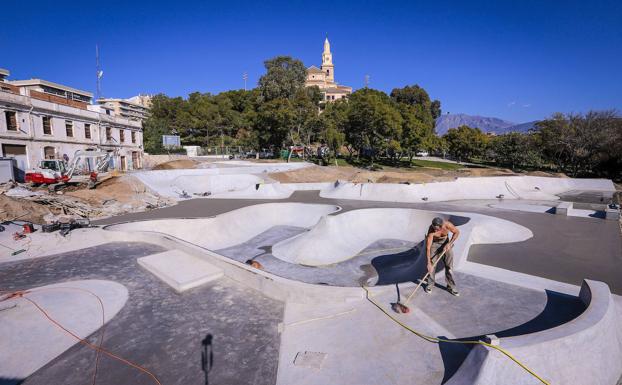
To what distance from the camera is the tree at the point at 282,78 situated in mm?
63066

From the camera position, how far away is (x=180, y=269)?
9539 millimetres

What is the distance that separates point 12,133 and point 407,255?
3411 cm

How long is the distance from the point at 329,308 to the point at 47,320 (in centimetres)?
672

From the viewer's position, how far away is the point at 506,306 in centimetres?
623

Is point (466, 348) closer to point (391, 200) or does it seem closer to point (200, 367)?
point (200, 367)

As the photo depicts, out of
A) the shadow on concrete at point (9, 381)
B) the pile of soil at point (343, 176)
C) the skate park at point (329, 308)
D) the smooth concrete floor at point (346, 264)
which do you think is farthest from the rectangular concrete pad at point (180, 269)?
the pile of soil at point (343, 176)

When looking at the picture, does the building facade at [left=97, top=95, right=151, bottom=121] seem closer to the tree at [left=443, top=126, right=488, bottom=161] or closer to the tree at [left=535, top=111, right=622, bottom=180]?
the tree at [left=443, top=126, right=488, bottom=161]

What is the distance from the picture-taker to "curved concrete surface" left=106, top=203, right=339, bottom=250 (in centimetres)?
1568

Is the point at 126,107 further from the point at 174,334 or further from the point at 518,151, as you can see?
the point at 174,334

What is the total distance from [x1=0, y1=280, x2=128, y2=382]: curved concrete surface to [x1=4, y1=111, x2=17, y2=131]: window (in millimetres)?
26984

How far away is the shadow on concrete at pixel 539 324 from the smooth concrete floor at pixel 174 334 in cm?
286

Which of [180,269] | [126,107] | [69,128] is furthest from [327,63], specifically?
[180,269]

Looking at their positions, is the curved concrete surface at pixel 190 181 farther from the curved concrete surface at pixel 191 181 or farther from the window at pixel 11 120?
the window at pixel 11 120

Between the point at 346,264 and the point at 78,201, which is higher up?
the point at 78,201
